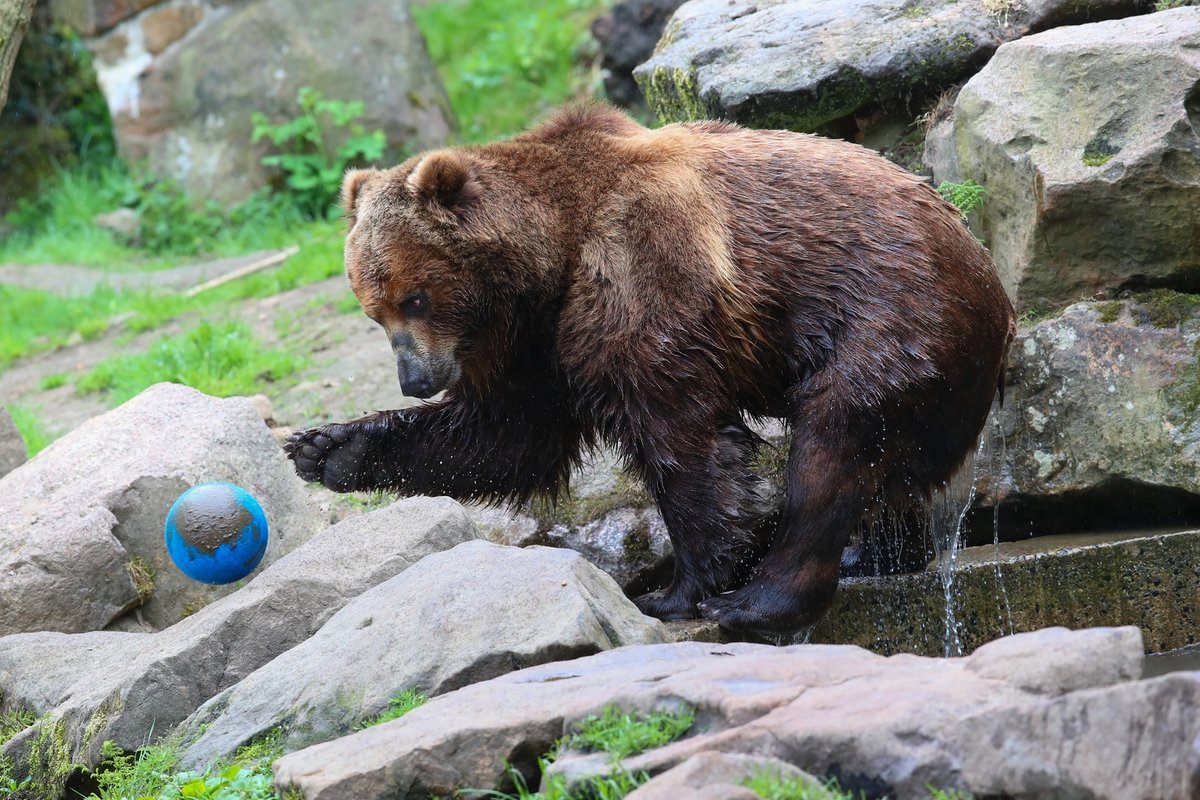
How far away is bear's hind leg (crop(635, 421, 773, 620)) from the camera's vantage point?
206 inches

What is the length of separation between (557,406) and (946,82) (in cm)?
310

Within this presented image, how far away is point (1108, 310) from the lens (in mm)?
6266

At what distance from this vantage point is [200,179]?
1395 centimetres

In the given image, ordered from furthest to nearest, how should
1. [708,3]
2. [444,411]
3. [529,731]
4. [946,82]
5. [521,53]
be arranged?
[521,53]
[708,3]
[946,82]
[444,411]
[529,731]

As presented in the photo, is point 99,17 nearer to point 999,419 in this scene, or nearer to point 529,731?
point 999,419

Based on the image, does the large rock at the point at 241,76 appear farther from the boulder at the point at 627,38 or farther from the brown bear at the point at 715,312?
the brown bear at the point at 715,312

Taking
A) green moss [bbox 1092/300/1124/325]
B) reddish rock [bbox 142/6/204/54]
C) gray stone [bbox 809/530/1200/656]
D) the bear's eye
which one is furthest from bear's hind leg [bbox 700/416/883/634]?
reddish rock [bbox 142/6/204/54]

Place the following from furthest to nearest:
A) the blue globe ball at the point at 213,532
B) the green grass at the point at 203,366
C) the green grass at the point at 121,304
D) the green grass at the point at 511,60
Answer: the green grass at the point at 511,60 → the green grass at the point at 121,304 → the green grass at the point at 203,366 → the blue globe ball at the point at 213,532

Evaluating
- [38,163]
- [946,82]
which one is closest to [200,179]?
[38,163]

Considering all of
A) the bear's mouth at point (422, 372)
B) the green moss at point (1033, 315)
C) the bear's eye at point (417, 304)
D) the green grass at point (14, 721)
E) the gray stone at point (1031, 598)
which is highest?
the bear's eye at point (417, 304)

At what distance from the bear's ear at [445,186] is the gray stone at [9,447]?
347 cm

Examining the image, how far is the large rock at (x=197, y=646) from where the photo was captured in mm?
4719

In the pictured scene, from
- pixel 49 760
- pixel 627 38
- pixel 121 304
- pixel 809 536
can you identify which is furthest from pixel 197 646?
pixel 627 38

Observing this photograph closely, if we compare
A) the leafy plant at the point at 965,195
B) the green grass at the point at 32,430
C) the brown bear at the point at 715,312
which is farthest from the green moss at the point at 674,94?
the green grass at the point at 32,430
